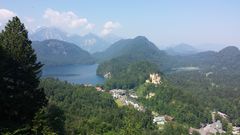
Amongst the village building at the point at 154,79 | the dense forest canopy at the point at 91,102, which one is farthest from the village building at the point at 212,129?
the village building at the point at 154,79

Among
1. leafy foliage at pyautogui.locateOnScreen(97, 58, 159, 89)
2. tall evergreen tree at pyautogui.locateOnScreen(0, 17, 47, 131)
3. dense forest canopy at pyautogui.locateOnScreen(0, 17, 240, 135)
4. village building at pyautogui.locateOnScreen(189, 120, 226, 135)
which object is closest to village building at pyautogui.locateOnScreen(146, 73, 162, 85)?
dense forest canopy at pyautogui.locateOnScreen(0, 17, 240, 135)

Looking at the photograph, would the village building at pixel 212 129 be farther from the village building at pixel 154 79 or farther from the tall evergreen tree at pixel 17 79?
the tall evergreen tree at pixel 17 79

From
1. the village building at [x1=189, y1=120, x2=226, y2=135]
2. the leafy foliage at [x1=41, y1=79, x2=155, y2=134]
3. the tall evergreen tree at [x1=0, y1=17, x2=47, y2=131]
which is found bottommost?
the village building at [x1=189, y1=120, x2=226, y2=135]

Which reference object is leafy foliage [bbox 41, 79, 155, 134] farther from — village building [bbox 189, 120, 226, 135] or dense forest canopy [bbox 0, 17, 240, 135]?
A: village building [bbox 189, 120, 226, 135]

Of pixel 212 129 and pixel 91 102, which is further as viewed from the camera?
pixel 91 102

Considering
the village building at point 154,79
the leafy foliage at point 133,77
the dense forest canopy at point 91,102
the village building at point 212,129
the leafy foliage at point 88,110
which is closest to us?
the dense forest canopy at point 91,102

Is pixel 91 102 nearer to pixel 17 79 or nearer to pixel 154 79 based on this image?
pixel 154 79

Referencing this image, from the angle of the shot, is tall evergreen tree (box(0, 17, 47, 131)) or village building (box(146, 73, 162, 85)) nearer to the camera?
tall evergreen tree (box(0, 17, 47, 131))

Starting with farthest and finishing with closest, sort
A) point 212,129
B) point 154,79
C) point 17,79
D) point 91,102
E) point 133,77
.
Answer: point 133,77
point 154,79
point 91,102
point 212,129
point 17,79

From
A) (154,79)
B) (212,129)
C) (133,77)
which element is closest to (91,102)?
(212,129)

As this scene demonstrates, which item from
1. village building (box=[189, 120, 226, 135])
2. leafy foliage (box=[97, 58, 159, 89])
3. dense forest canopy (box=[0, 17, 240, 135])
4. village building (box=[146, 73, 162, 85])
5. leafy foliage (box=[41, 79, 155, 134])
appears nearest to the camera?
dense forest canopy (box=[0, 17, 240, 135])
